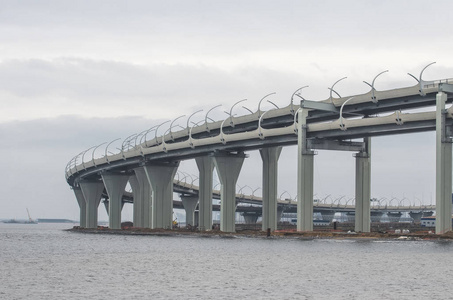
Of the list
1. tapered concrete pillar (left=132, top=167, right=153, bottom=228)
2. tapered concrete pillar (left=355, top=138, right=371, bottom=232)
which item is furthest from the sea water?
Result: tapered concrete pillar (left=132, top=167, right=153, bottom=228)

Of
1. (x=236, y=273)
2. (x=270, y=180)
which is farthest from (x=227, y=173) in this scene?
(x=236, y=273)

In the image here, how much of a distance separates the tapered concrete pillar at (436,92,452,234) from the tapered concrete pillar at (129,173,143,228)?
308 ft

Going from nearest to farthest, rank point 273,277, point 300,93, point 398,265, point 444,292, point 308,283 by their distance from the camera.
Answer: point 444,292 → point 308,283 → point 273,277 → point 398,265 → point 300,93

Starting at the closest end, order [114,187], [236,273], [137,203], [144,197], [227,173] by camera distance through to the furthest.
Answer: [236,273] < [227,173] < [144,197] < [137,203] < [114,187]

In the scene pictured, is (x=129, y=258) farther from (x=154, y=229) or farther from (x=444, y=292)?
(x=154, y=229)

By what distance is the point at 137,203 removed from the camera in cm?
18912

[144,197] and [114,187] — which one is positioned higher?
[114,187]

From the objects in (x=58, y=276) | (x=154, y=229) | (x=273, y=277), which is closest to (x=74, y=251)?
(x=58, y=276)

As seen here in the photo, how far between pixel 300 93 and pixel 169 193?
176ft

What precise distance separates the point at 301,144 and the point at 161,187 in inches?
2170

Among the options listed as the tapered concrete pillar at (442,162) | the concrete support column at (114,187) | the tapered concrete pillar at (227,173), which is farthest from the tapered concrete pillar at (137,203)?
the tapered concrete pillar at (442,162)

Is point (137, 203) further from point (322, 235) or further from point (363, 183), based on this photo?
point (322, 235)

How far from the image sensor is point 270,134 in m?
122

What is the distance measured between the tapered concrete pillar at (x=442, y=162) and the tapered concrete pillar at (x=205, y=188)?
65701 mm
